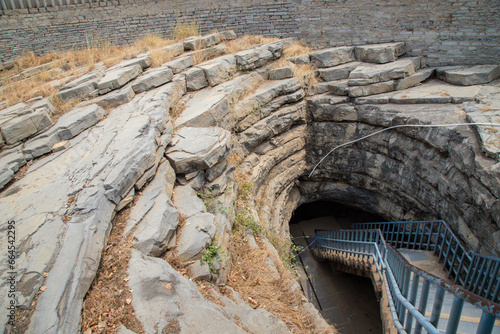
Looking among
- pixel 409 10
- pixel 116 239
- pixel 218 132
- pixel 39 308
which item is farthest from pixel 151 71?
pixel 409 10

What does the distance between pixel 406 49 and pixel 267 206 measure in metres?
6.73

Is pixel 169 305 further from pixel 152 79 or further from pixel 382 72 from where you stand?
pixel 382 72

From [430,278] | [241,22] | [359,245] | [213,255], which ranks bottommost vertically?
[359,245]

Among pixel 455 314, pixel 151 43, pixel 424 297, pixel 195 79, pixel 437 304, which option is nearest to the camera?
pixel 455 314

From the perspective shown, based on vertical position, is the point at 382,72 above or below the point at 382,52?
below

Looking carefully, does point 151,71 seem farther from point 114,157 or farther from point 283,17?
point 283,17

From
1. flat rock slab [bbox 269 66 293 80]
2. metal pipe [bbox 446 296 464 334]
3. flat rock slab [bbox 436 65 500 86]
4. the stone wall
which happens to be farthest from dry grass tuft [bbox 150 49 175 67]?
metal pipe [bbox 446 296 464 334]

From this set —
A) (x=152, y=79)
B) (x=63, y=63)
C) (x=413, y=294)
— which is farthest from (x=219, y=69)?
(x=413, y=294)

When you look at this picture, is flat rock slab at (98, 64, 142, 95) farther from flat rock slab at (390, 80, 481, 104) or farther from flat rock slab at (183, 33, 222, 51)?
flat rock slab at (390, 80, 481, 104)

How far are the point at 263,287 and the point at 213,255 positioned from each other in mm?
929

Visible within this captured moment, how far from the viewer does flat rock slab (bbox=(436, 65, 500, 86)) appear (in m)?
7.83

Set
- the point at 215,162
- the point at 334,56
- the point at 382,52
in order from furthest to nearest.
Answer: the point at 334,56
the point at 382,52
the point at 215,162

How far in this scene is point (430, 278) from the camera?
2.69 metres

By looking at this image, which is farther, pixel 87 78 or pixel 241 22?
pixel 241 22
